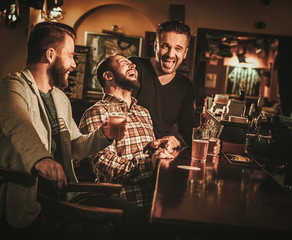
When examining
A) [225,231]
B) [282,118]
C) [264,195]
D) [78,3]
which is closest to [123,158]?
[264,195]

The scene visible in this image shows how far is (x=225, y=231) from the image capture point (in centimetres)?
109

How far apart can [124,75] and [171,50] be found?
0.59 metres

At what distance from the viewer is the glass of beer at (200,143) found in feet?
6.81

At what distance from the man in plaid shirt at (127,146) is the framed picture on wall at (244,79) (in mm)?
8089

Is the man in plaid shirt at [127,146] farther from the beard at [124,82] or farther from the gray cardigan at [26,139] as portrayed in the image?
the gray cardigan at [26,139]

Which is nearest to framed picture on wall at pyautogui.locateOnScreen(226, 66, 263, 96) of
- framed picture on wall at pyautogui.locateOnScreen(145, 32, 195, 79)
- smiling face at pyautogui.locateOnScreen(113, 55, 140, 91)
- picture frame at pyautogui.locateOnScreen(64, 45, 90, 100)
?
framed picture on wall at pyautogui.locateOnScreen(145, 32, 195, 79)

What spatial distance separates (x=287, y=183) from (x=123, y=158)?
142 inches

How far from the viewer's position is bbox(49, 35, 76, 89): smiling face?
198cm

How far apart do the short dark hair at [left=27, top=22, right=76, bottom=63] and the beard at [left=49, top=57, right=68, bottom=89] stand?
3.5 inches

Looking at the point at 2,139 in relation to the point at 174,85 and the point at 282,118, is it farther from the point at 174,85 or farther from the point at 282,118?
the point at 282,118

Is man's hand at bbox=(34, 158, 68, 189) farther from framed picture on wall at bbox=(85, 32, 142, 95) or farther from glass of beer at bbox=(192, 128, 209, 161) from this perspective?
framed picture on wall at bbox=(85, 32, 142, 95)

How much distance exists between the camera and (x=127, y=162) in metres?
2.19

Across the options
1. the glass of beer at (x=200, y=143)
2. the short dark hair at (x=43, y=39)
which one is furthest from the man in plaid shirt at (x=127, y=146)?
the short dark hair at (x=43, y=39)

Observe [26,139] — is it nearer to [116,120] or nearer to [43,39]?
[116,120]
